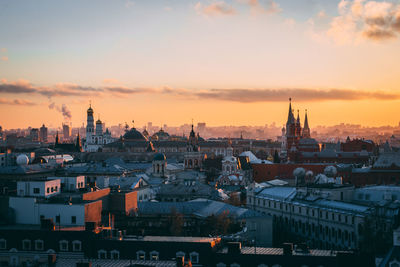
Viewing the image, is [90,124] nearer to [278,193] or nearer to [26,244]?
[278,193]

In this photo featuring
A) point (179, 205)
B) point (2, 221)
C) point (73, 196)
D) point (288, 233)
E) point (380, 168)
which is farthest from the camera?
point (380, 168)

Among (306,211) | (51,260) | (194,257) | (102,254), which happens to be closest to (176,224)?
(102,254)

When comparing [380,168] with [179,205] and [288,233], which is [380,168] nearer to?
[288,233]

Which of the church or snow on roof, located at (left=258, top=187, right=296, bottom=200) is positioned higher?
the church

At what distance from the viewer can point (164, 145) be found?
17538cm

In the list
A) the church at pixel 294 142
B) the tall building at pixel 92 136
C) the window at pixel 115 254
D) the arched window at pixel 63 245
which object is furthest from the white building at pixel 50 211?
the tall building at pixel 92 136

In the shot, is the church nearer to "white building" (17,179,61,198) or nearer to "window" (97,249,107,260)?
"white building" (17,179,61,198)

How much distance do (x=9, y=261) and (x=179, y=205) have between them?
2589 cm

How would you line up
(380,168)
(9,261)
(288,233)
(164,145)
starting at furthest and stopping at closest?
(164,145), (380,168), (288,233), (9,261)

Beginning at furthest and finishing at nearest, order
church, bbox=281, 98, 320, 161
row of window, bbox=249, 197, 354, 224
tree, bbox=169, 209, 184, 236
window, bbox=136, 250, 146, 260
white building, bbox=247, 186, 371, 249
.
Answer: church, bbox=281, 98, 320, 161
row of window, bbox=249, 197, 354, 224
white building, bbox=247, 186, 371, 249
tree, bbox=169, 209, 184, 236
window, bbox=136, 250, 146, 260

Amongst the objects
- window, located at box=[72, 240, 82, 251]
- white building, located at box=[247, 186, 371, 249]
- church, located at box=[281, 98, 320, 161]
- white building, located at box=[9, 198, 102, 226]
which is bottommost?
white building, located at box=[247, 186, 371, 249]

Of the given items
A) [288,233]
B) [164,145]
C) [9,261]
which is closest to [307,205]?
[288,233]

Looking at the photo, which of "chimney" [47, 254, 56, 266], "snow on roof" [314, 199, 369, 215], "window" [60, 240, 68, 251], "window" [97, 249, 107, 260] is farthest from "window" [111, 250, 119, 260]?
"snow on roof" [314, 199, 369, 215]

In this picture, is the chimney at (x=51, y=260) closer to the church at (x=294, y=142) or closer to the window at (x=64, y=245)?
the window at (x=64, y=245)
